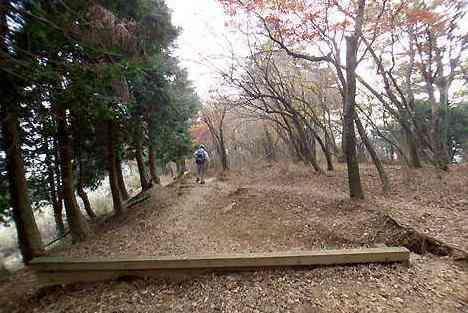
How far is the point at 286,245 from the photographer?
4484mm

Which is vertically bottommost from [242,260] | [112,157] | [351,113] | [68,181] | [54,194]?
[242,260]

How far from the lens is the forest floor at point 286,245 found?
2.75m

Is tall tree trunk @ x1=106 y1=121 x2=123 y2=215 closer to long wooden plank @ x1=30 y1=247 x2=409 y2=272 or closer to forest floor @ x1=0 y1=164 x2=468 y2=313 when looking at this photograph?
forest floor @ x1=0 y1=164 x2=468 y2=313

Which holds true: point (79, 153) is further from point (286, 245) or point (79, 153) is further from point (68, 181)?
point (286, 245)

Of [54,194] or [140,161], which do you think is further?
[140,161]

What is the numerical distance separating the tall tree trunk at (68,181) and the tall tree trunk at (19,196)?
1.15 metres

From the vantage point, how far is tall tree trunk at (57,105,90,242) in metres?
6.25

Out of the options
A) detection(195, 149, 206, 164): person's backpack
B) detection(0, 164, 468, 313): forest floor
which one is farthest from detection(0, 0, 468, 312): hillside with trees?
detection(195, 149, 206, 164): person's backpack

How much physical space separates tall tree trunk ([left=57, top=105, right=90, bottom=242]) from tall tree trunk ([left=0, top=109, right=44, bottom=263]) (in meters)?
1.15

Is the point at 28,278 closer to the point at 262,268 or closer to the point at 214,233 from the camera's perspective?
the point at 214,233

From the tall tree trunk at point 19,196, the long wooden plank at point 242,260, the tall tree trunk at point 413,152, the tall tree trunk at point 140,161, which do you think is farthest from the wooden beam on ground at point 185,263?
the tall tree trunk at point 413,152

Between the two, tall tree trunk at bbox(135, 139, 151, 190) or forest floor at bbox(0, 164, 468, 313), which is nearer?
forest floor at bbox(0, 164, 468, 313)

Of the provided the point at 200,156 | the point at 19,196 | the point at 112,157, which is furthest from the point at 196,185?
the point at 19,196

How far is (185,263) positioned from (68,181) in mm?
4609
